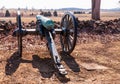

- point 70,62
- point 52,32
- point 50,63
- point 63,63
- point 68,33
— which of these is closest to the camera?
point 50,63

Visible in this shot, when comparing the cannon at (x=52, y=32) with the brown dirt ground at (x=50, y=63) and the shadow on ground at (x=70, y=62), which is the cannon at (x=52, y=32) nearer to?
the shadow on ground at (x=70, y=62)

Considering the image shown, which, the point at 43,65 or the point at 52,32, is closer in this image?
the point at 43,65

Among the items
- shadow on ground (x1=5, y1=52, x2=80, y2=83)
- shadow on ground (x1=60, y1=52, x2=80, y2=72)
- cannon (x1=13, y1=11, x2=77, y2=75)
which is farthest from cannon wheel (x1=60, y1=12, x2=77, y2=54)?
shadow on ground (x1=5, y1=52, x2=80, y2=83)

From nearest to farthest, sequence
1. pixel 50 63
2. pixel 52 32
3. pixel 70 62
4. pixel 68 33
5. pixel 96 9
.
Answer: pixel 50 63 < pixel 70 62 < pixel 52 32 < pixel 68 33 < pixel 96 9

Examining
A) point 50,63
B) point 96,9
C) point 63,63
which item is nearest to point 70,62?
point 63,63

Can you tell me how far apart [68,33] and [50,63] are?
4.44ft

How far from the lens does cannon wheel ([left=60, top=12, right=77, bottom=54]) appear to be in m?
9.20

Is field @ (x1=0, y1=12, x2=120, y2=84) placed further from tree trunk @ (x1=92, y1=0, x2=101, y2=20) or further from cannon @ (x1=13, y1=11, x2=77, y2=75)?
tree trunk @ (x1=92, y1=0, x2=101, y2=20)

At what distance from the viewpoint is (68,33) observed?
31.9 feet

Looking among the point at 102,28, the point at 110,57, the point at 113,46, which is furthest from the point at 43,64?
the point at 102,28

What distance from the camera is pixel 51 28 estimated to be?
29.5 feet

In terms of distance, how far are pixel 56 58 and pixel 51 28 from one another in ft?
3.76

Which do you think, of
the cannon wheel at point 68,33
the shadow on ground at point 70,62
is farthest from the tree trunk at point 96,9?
the shadow on ground at point 70,62

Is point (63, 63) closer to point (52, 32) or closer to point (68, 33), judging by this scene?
point (52, 32)
